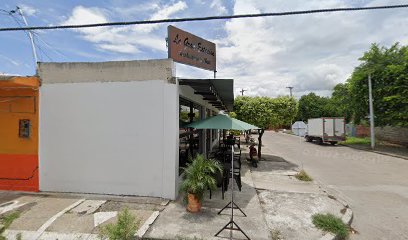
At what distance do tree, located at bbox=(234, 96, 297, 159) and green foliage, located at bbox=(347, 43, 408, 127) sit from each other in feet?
34.1

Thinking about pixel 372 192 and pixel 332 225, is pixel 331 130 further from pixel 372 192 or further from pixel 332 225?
pixel 332 225

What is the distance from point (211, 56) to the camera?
9.62 metres

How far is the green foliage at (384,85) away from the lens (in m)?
18.9

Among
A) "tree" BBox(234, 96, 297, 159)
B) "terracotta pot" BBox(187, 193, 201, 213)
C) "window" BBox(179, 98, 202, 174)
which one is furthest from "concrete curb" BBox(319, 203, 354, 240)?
"tree" BBox(234, 96, 297, 159)

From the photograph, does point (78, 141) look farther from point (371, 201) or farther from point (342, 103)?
point (342, 103)

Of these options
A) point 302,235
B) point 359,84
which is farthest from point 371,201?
point 359,84

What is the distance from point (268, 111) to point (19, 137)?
1192 cm

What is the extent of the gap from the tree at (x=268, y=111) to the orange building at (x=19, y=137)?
10.7 meters

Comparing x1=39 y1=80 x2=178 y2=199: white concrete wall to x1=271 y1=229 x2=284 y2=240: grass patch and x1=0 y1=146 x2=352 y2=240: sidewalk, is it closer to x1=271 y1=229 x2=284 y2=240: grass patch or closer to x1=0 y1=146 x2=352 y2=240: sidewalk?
x1=0 y1=146 x2=352 y2=240: sidewalk

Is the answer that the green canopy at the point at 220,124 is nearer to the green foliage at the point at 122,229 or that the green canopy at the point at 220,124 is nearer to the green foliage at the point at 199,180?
the green foliage at the point at 199,180

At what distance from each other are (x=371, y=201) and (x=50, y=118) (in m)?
10.4

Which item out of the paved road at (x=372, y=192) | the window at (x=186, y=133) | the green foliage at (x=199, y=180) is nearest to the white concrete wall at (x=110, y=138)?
the green foliage at (x=199, y=180)

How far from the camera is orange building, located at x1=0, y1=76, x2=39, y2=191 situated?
753cm

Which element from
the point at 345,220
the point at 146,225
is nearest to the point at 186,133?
the point at 146,225
